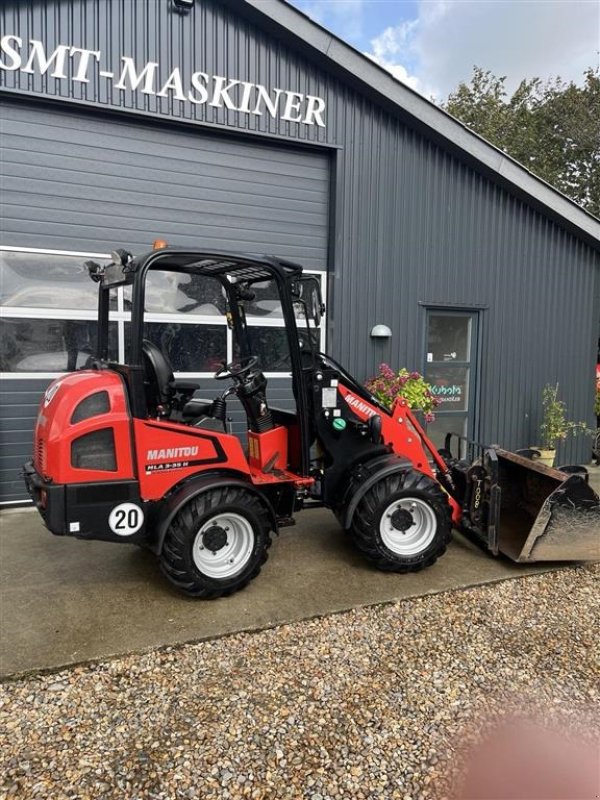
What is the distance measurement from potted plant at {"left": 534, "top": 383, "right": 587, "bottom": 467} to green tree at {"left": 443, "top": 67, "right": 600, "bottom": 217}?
1403 centimetres

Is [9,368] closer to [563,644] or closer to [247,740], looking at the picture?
[247,740]

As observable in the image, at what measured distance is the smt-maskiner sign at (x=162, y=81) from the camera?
5160mm

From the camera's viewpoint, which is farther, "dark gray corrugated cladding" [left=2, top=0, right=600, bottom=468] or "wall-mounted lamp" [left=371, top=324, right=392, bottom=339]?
"wall-mounted lamp" [left=371, top=324, right=392, bottom=339]

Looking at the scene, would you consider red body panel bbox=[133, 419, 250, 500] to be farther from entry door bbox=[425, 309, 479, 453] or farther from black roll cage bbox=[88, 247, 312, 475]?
entry door bbox=[425, 309, 479, 453]

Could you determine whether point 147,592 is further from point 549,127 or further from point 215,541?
point 549,127

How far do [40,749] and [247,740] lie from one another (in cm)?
83

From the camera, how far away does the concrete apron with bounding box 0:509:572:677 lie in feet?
10.0

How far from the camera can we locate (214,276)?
4270 mm

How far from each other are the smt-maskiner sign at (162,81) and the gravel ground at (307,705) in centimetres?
516

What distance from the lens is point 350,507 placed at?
3.87 meters

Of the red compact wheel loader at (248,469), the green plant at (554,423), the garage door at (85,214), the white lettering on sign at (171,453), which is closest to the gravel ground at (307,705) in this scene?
the red compact wheel loader at (248,469)

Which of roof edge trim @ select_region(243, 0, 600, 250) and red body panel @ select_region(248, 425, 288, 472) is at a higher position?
roof edge trim @ select_region(243, 0, 600, 250)

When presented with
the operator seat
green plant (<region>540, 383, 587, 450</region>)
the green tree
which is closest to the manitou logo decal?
the operator seat

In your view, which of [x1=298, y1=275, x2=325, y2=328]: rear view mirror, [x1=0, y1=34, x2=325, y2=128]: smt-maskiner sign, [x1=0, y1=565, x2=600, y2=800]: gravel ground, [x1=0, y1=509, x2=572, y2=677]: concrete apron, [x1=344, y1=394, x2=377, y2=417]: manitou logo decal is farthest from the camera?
[x1=0, y1=34, x2=325, y2=128]: smt-maskiner sign
